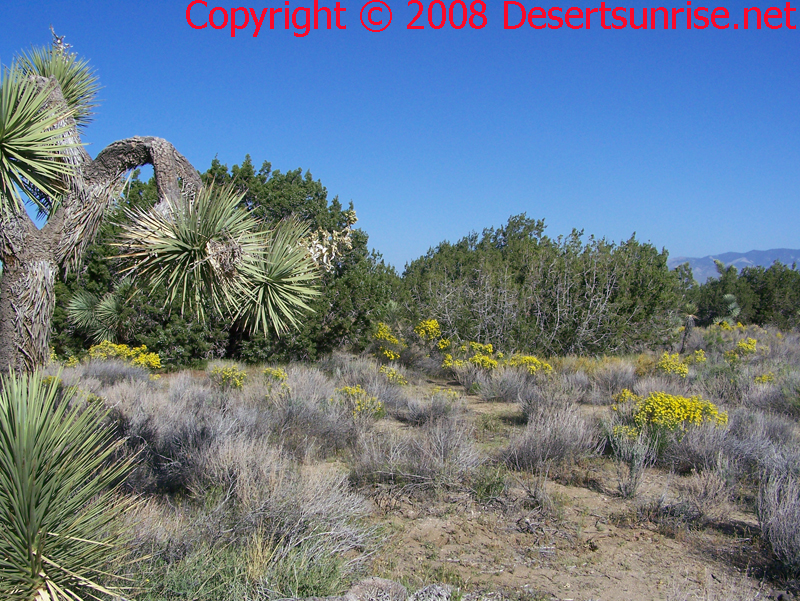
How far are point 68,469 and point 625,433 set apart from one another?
5505 mm

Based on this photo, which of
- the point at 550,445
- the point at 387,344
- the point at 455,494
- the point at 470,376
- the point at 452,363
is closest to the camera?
the point at 455,494

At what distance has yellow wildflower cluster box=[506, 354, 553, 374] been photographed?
33.2 ft

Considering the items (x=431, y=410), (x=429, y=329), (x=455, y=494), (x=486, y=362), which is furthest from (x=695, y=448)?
(x=429, y=329)

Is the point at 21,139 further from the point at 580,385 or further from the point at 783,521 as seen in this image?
the point at 580,385

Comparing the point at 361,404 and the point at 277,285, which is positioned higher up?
the point at 277,285

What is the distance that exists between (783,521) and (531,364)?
20.9ft

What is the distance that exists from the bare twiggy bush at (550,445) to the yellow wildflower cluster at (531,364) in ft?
12.8

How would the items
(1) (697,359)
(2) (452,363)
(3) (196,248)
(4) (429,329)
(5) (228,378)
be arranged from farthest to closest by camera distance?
(4) (429,329) → (1) (697,359) → (2) (452,363) → (5) (228,378) → (3) (196,248)

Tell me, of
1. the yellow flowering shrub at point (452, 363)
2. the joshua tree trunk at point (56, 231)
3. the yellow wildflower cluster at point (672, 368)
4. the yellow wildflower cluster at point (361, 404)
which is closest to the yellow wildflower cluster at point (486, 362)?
the yellow flowering shrub at point (452, 363)

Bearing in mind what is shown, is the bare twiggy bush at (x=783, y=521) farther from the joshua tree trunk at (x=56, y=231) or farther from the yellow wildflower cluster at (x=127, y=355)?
the yellow wildflower cluster at (x=127, y=355)

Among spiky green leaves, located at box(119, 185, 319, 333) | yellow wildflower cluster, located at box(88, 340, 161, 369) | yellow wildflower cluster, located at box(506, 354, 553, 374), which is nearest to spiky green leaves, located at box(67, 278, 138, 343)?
yellow wildflower cluster, located at box(88, 340, 161, 369)

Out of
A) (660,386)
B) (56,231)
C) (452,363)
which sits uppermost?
(56,231)

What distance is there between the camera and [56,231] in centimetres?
384

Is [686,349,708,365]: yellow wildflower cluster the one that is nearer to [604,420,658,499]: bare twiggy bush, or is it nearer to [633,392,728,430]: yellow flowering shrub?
[633,392,728,430]: yellow flowering shrub
